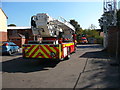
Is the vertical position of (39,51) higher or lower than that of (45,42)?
lower

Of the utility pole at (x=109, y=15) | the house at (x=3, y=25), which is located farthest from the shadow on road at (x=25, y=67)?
the house at (x=3, y=25)

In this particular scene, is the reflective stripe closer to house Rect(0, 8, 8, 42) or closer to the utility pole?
the utility pole

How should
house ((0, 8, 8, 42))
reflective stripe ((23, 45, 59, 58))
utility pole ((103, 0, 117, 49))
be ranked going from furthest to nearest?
house ((0, 8, 8, 42)), utility pole ((103, 0, 117, 49)), reflective stripe ((23, 45, 59, 58))

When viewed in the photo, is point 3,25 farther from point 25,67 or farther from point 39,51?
point 39,51

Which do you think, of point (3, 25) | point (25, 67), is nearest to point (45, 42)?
point (25, 67)

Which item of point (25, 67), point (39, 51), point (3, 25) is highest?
point (3, 25)

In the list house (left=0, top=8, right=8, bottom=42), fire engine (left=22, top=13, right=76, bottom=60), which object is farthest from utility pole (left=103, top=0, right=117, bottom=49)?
house (left=0, top=8, right=8, bottom=42)

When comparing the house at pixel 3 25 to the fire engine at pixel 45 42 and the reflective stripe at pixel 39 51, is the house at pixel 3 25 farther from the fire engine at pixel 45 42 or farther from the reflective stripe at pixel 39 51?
the reflective stripe at pixel 39 51

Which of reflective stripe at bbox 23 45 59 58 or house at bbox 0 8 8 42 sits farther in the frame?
house at bbox 0 8 8 42

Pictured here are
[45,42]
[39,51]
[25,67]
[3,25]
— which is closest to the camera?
[39,51]

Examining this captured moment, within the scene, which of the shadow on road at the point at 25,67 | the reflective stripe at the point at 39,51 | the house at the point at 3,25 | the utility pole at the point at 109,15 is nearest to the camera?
the shadow on road at the point at 25,67

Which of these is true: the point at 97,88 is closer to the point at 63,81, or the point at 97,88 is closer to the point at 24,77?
the point at 63,81

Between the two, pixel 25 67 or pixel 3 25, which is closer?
pixel 25 67

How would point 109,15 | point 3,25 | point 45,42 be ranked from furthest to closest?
point 3,25 < point 109,15 < point 45,42
